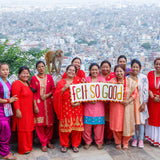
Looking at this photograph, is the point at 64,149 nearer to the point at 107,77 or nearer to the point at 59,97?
the point at 59,97

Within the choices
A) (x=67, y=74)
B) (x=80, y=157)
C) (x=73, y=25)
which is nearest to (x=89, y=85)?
(x=67, y=74)

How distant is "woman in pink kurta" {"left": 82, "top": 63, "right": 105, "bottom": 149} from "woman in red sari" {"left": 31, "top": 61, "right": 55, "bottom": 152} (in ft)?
1.96

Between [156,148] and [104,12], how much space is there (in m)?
32.0

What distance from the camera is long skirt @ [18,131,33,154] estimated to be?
3320 millimetres

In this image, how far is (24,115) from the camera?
3273 millimetres

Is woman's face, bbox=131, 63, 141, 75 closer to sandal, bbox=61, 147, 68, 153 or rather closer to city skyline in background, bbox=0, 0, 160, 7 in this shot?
sandal, bbox=61, 147, 68, 153

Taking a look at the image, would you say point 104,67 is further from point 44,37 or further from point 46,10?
point 46,10

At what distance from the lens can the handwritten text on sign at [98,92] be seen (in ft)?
11.2

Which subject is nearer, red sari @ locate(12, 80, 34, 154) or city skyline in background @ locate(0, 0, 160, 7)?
red sari @ locate(12, 80, 34, 154)

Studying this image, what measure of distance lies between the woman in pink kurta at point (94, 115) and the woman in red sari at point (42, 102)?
23.5 inches

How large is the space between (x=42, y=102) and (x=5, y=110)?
0.60m

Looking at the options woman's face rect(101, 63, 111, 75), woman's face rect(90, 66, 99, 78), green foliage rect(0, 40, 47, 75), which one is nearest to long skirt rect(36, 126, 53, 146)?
woman's face rect(90, 66, 99, 78)

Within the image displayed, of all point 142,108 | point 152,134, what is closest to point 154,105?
point 142,108

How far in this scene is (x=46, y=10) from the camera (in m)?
32.0
